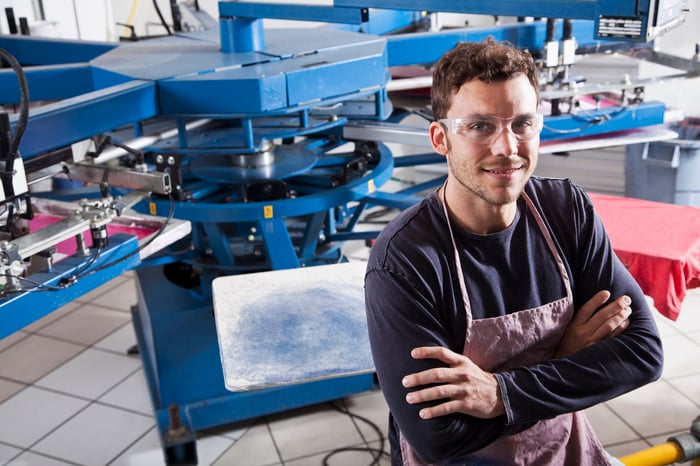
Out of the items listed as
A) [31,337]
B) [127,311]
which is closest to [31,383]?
[31,337]

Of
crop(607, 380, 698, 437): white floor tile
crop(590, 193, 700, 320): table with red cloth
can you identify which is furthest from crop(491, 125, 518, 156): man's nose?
crop(607, 380, 698, 437): white floor tile

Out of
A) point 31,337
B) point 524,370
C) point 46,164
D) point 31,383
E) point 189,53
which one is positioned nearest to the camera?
point 524,370

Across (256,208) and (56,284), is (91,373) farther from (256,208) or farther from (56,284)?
(56,284)

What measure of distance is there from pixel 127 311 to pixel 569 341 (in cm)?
314

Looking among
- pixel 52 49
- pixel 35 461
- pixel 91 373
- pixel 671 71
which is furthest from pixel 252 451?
pixel 671 71

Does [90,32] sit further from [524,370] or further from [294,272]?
[524,370]

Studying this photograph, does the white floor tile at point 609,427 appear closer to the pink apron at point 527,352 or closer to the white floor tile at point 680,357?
the white floor tile at point 680,357

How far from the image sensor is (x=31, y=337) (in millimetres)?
4000

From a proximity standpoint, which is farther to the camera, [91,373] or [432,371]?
[91,373]

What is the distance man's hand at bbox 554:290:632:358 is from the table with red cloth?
2.35 ft

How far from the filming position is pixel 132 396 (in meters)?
3.41

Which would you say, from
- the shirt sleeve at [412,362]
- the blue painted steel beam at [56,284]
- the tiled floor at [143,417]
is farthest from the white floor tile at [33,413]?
the shirt sleeve at [412,362]

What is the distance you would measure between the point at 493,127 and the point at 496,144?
1.4 inches

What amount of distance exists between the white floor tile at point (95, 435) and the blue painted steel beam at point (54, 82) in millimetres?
1381
